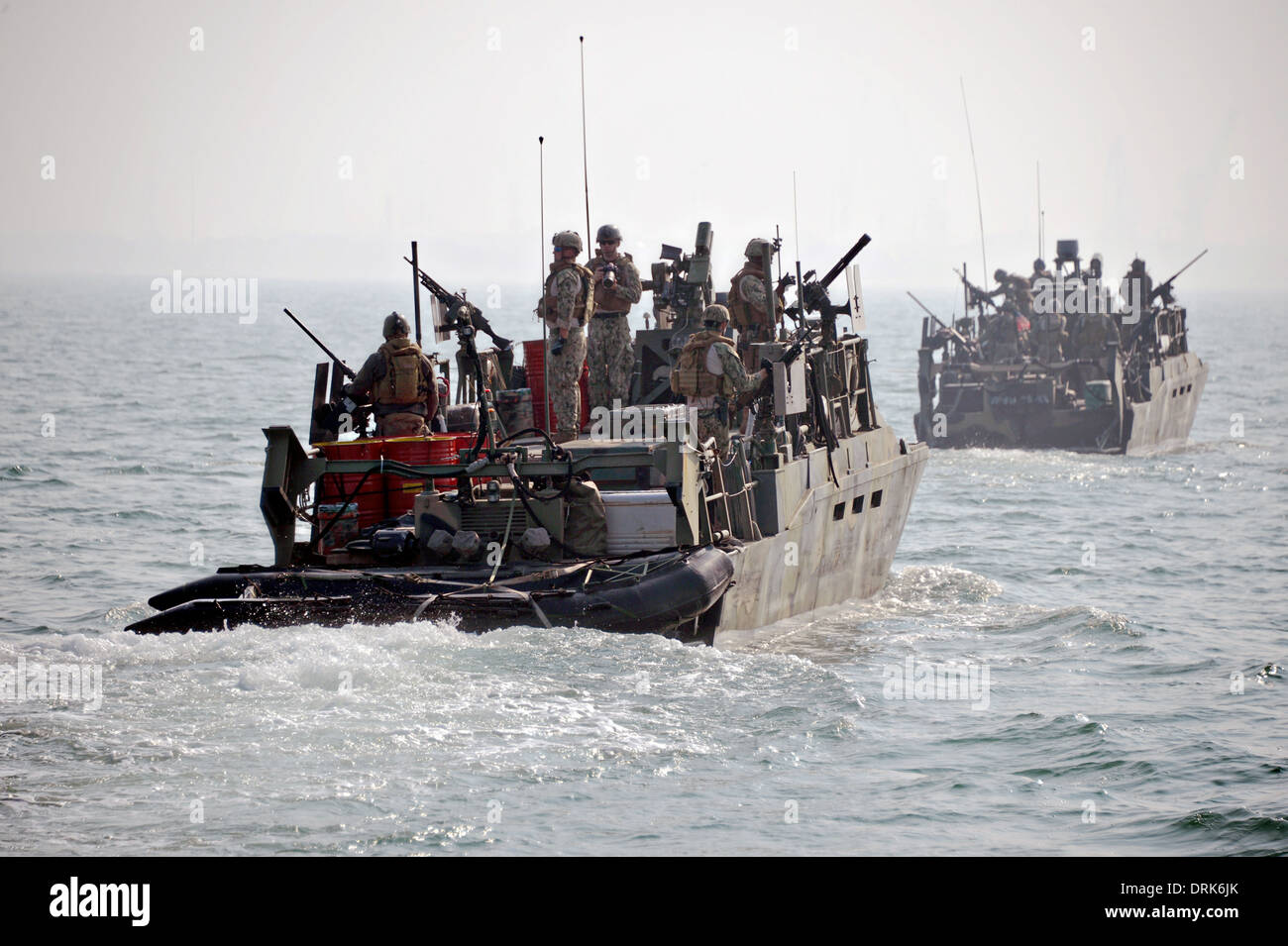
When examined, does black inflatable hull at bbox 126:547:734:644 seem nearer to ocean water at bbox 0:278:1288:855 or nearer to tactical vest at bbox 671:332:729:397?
ocean water at bbox 0:278:1288:855

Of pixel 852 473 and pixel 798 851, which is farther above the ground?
pixel 852 473

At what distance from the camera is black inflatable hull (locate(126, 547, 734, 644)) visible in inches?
531

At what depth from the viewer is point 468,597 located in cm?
1350

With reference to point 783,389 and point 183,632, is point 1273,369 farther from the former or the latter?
point 183,632

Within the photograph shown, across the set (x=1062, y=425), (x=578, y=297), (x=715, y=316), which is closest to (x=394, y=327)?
(x=578, y=297)

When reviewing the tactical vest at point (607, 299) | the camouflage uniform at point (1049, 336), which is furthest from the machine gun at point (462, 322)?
the camouflage uniform at point (1049, 336)

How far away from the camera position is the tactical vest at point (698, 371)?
53.5ft

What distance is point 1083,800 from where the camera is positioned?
1197cm

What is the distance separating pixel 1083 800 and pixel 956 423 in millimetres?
29451

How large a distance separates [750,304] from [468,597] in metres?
6.76

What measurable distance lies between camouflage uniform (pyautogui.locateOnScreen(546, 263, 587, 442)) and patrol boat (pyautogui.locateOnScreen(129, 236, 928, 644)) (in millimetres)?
291

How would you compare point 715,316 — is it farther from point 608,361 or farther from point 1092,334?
point 1092,334

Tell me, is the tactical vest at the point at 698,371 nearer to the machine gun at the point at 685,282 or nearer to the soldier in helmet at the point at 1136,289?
the machine gun at the point at 685,282
